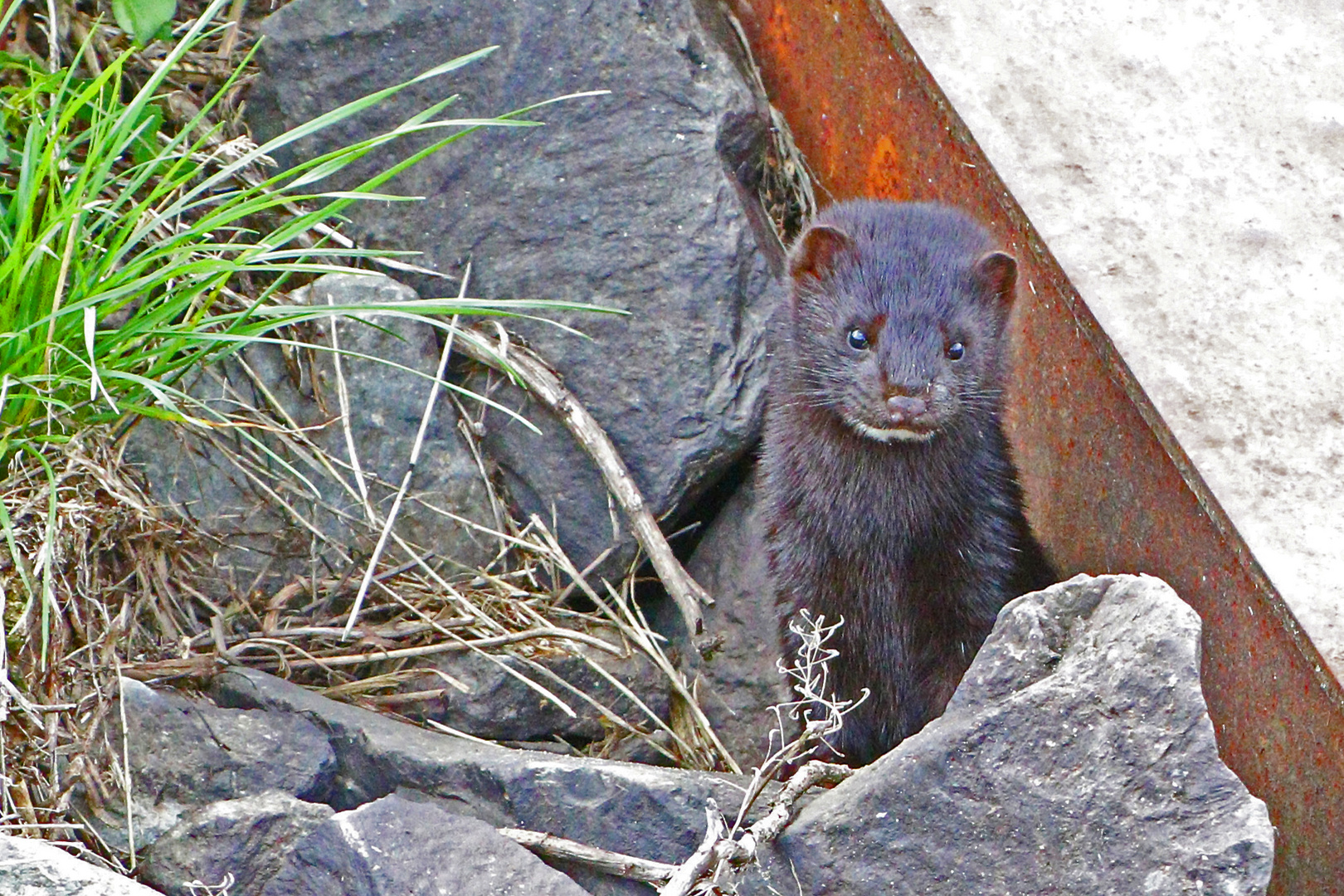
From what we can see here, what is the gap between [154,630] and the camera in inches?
133

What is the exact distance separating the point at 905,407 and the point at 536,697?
122 cm

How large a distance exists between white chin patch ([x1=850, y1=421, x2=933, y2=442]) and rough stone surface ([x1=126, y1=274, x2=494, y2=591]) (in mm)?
1149

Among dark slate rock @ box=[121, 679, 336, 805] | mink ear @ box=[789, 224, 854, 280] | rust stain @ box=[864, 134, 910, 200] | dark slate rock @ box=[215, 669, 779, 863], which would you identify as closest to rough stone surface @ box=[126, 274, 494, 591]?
dark slate rock @ box=[215, 669, 779, 863]

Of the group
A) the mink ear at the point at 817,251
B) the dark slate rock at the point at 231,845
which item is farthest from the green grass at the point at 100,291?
the mink ear at the point at 817,251

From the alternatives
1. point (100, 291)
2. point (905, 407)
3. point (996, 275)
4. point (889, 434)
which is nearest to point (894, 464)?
point (889, 434)

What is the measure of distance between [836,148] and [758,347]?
707 millimetres

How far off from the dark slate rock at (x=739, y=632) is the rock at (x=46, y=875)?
5.82 feet

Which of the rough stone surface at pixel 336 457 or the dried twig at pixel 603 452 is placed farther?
the dried twig at pixel 603 452

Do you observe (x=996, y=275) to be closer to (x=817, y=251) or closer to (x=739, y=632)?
(x=817, y=251)

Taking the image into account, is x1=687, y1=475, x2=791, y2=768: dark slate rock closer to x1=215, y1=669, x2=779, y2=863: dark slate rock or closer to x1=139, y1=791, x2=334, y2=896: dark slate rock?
x1=215, y1=669, x2=779, y2=863: dark slate rock

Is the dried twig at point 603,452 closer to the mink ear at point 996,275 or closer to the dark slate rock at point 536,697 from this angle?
the dark slate rock at point 536,697

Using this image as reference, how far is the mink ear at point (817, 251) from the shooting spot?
133 inches

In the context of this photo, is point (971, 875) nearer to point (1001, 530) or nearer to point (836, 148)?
point (1001, 530)

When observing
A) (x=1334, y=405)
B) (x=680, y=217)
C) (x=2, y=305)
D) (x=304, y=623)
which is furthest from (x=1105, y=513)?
(x=2, y=305)
